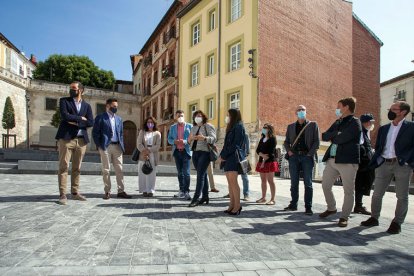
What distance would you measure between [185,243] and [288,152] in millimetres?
3200

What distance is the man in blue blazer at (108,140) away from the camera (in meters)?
6.63

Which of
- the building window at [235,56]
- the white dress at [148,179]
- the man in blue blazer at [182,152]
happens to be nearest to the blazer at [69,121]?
the white dress at [148,179]

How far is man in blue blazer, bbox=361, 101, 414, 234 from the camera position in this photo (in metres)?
4.66

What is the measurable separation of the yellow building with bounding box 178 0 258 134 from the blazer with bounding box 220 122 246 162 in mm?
12566

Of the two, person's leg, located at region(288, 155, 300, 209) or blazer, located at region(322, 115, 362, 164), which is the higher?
blazer, located at region(322, 115, 362, 164)

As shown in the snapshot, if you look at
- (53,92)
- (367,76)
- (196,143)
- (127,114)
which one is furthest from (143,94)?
(196,143)

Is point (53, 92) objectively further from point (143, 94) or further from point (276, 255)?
point (276, 255)

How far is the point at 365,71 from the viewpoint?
81.0ft

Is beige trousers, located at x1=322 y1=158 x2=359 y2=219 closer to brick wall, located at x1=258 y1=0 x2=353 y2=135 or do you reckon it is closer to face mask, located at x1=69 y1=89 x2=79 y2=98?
face mask, located at x1=69 y1=89 x2=79 y2=98

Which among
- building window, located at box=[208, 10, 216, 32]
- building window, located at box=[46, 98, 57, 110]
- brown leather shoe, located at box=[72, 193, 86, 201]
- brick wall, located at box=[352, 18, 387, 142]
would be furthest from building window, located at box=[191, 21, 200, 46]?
building window, located at box=[46, 98, 57, 110]

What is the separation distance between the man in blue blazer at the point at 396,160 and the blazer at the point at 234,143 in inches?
79.2

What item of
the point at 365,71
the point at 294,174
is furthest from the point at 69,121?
the point at 365,71

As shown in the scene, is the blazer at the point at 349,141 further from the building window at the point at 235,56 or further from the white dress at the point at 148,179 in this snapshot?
the building window at the point at 235,56

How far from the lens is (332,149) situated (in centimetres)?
527
